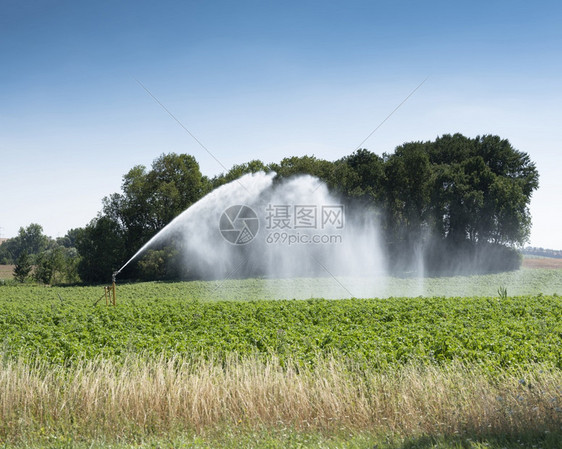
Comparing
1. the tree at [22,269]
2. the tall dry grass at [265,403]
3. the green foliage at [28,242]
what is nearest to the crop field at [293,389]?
the tall dry grass at [265,403]

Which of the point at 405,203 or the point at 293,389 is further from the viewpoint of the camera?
the point at 405,203

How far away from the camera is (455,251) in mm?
40688

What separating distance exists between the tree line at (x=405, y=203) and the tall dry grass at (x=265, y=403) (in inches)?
1291

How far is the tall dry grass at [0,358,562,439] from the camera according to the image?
617 cm

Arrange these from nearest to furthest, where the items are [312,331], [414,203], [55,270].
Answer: [312,331]
[414,203]
[55,270]

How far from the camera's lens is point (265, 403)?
22.0 ft

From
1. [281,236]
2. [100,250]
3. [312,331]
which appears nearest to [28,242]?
[100,250]

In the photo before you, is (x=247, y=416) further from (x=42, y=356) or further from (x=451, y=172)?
(x=451, y=172)

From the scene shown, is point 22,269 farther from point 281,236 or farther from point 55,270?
point 281,236

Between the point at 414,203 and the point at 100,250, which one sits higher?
the point at 414,203

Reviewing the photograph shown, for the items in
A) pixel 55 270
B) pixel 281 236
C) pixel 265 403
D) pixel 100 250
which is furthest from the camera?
pixel 55 270

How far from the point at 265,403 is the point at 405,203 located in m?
37.0

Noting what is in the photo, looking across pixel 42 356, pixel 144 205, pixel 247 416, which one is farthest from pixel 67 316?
pixel 144 205

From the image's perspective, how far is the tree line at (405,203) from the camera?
39.8 metres
